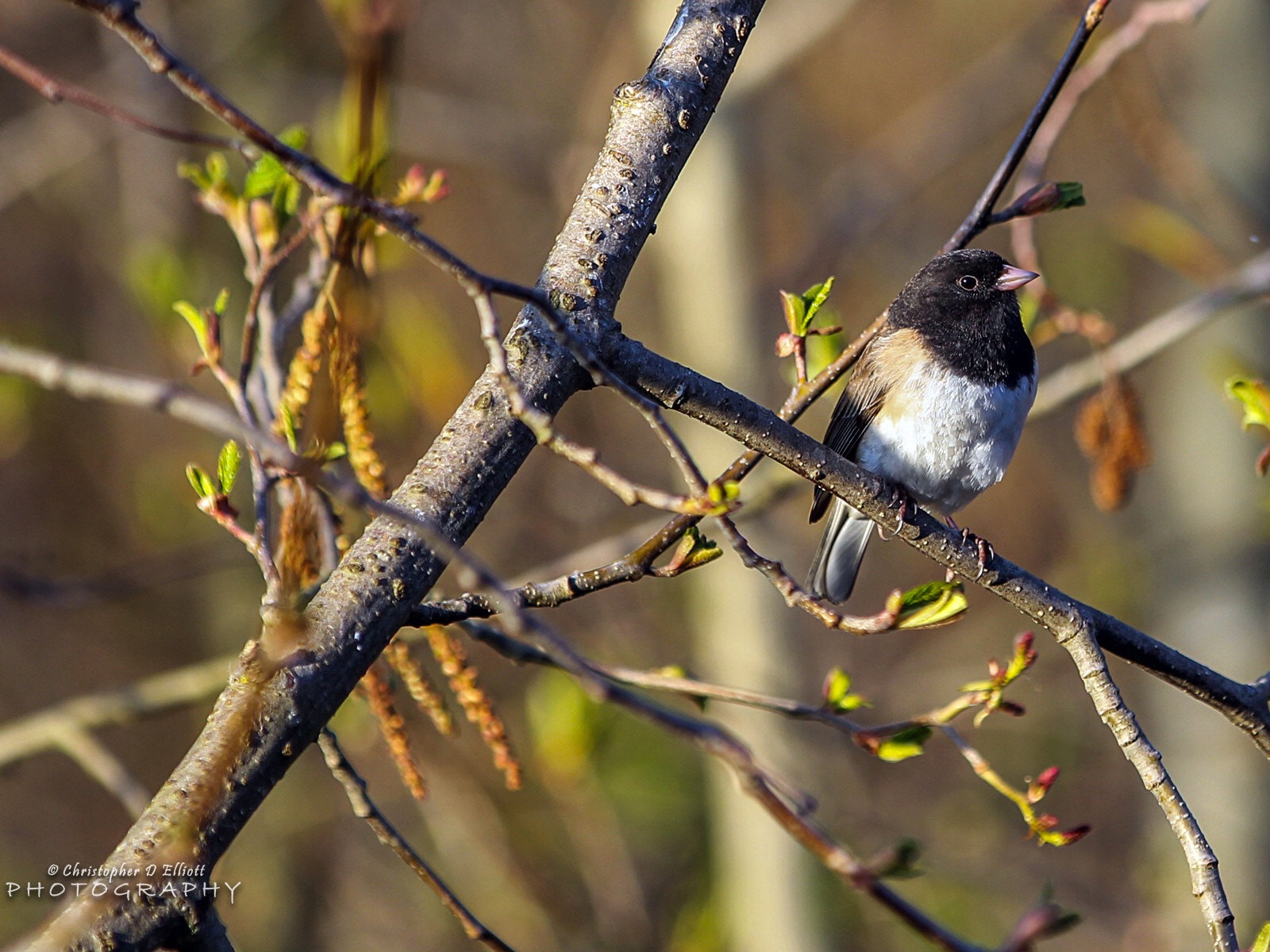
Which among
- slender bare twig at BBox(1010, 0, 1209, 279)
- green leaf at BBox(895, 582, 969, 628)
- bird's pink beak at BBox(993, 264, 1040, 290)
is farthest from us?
bird's pink beak at BBox(993, 264, 1040, 290)

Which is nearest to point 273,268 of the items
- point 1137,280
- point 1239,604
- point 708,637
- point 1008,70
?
point 708,637

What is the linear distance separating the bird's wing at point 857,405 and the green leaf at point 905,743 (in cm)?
112

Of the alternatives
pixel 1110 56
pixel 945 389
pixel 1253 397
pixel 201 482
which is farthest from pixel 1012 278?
pixel 201 482

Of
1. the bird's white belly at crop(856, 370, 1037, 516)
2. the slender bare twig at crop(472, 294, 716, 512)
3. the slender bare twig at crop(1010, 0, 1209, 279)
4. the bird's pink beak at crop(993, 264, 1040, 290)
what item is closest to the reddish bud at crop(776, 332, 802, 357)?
the slender bare twig at crop(472, 294, 716, 512)

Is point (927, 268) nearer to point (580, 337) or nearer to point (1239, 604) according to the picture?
point (580, 337)

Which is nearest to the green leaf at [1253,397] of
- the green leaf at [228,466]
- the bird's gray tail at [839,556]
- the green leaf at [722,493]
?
the green leaf at [722,493]

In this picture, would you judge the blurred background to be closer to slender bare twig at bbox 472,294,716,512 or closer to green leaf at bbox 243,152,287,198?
green leaf at bbox 243,152,287,198

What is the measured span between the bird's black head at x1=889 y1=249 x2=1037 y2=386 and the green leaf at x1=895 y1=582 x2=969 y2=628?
112cm

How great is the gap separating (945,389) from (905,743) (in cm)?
117

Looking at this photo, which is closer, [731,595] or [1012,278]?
[1012,278]

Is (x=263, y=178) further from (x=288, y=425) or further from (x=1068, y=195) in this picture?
(x=1068, y=195)

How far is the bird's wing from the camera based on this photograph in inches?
99.3

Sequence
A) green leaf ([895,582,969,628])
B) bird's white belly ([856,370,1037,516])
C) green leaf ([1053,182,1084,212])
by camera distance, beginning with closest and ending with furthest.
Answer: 1. green leaf ([895,582,969,628])
2. green leaf ([1053,182,1084,212])
3. bird's white belly ([856,370,1037,516])

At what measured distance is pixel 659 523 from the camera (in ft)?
9.93
